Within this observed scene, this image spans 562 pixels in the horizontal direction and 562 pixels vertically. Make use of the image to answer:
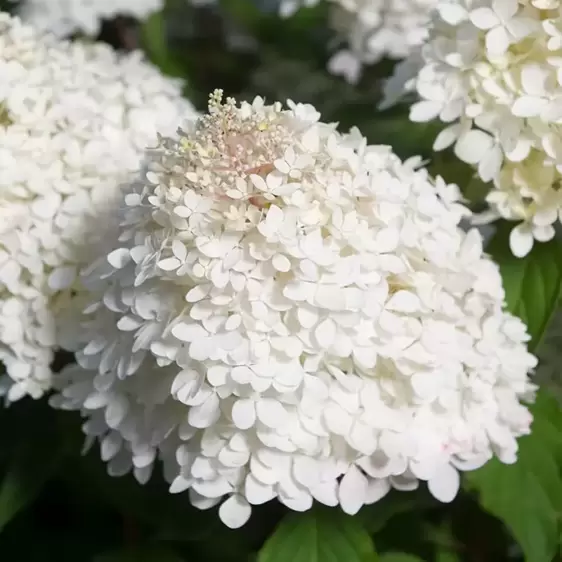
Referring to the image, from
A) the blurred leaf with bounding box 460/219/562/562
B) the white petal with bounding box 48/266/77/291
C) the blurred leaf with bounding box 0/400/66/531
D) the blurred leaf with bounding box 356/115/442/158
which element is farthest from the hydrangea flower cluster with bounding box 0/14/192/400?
the blurred leaf with bounding box 460/219/562/562

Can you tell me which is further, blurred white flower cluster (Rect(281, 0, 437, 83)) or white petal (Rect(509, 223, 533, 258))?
blurred white flower cluster (Rect(281, 0, 437, 83))

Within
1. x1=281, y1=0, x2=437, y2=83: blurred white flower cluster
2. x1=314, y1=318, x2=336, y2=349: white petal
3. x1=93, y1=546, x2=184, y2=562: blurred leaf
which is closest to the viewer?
x1=314, y1=318, x2=336, y2=349: white petal

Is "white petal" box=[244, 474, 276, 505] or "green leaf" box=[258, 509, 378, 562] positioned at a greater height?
"white petal" box=[244, 474, 276, 505]

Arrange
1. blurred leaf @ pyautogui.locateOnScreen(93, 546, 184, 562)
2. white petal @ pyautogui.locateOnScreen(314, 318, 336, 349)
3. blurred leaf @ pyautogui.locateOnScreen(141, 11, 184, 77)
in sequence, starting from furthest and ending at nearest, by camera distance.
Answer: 1. blurred leaf @ pyautogui.locateOnScreen(141, 11, 184, 77)
2. blurred leaf @ pyautogui.locateOnScreen(93, 546, 184, 562)
3. white petal @ pyautogui.locateOnScreen(314, 318, 336, 349)

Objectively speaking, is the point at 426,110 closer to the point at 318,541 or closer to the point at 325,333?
the point at 325,333

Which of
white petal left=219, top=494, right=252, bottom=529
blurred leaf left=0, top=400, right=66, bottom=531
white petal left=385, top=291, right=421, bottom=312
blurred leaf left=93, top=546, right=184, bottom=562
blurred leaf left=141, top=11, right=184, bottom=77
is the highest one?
white petal left=385, top=291, right=421, bottom=312

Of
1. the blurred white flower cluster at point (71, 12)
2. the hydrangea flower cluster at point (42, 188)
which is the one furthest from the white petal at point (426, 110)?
the blurred white flower cluster at point (71, 12)

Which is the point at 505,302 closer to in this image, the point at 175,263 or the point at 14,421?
the point at 175,263

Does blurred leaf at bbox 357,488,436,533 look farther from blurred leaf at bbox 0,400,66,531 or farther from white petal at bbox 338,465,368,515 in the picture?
blurred leaf at bbox 0,400,66,531

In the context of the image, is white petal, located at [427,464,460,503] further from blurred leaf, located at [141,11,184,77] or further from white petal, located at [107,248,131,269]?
blurred leaf, located at [141,11,184,77]
